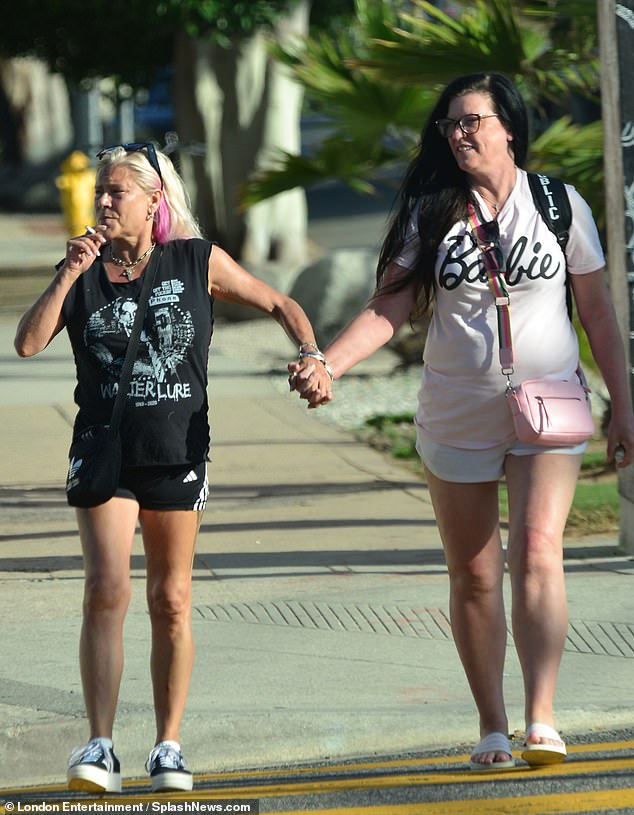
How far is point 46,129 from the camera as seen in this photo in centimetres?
3566

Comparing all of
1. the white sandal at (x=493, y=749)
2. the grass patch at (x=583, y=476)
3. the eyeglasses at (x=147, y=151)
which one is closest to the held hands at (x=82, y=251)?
the eyeglasses at (x=147, y=151)

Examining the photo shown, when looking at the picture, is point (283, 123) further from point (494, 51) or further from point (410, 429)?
point (494, 51)

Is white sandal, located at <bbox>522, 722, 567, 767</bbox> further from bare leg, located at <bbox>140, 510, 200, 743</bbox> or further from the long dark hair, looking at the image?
the long dark hair

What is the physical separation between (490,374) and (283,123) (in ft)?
48.3

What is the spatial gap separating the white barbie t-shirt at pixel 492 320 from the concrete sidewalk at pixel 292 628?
114 centimetres

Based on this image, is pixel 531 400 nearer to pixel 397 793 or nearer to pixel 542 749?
pixel 542 749

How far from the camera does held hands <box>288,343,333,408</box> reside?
4.20 m

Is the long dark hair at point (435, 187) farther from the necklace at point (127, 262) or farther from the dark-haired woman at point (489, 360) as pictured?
the necklace at point (127, 262)

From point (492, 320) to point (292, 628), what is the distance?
2156mm

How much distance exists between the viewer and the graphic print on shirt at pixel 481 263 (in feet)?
13.9

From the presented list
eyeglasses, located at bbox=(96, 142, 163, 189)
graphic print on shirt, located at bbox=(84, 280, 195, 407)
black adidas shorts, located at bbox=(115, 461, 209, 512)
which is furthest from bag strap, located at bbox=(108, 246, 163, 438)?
eyeglasses, located at bbox=(96, 142, 163, 189)

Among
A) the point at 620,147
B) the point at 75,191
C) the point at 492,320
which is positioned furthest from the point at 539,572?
the point at 75,191

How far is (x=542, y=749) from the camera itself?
415cm

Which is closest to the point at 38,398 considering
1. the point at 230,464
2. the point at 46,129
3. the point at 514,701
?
the point at 230,464
